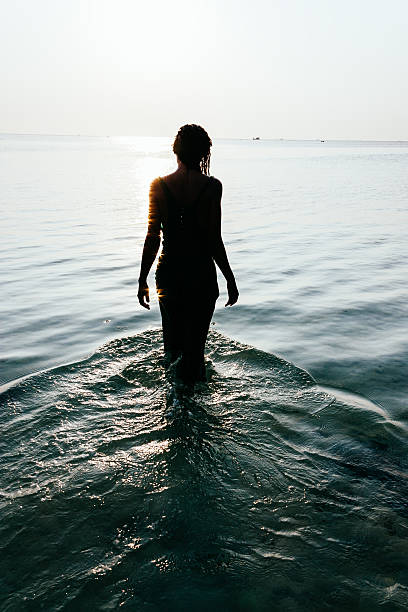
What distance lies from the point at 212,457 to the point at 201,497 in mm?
568

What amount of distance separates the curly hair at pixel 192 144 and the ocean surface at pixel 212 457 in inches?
101

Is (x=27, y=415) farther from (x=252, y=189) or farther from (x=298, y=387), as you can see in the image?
(x=252, y=189)

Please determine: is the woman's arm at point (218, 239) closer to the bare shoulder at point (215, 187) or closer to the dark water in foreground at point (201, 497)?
the bare shoulder at point (215, 187)

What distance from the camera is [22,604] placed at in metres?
2.98

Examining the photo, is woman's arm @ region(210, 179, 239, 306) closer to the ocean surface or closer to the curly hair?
the curly hair

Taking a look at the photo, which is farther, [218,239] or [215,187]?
[218,239]

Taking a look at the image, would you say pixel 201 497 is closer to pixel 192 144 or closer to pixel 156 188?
pixel 156 188

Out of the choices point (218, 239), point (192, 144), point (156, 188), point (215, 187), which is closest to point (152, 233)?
point (156, 188)

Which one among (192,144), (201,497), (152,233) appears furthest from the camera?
(152,233)

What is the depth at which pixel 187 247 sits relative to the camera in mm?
4766

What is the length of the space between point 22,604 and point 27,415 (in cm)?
245

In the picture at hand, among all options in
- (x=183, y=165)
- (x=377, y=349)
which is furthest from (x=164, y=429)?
(x=377, y=349)

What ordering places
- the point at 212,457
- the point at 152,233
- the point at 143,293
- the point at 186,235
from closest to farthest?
the point at 212,457 → the point at 186,235 → the point at 152,233 → the point at 143,293

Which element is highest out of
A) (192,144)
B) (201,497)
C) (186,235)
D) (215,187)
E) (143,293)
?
(192,144)
